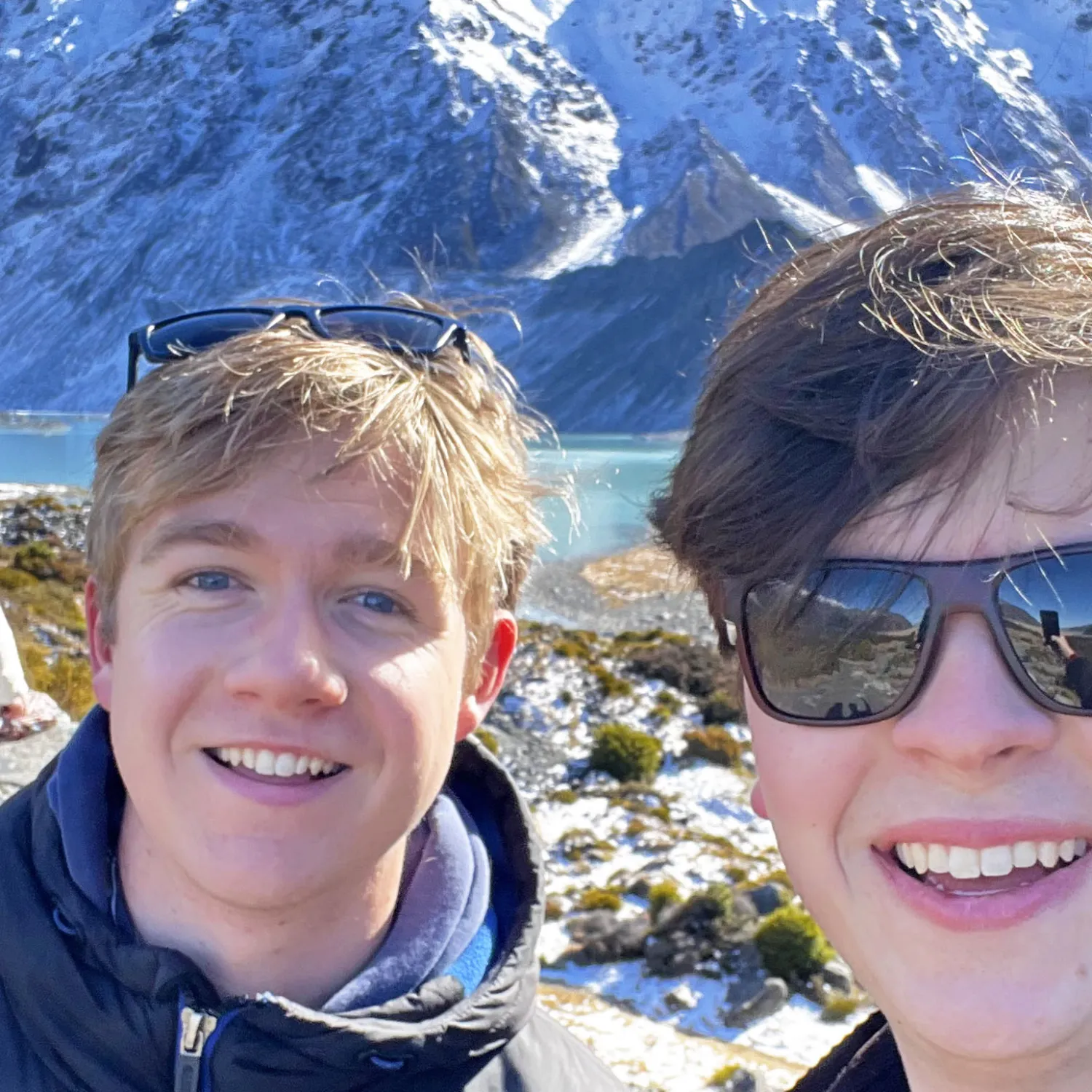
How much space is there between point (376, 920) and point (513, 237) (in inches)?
5384

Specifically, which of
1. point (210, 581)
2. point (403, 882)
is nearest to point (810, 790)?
point (403, 882)

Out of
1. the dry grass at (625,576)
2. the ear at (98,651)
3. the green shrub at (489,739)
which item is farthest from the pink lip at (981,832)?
the dry grass at (625,576)

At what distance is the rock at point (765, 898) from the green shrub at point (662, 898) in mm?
439

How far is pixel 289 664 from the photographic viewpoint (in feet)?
5.51

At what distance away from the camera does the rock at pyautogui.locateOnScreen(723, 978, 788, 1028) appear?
228 inches

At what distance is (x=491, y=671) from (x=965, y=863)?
991 millimetres

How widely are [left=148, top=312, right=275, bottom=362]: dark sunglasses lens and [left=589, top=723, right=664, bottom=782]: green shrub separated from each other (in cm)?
909

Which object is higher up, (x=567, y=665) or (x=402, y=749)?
(x=402, y=749)

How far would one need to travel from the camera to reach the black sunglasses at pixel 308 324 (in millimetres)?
1958

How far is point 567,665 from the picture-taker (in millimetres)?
14797

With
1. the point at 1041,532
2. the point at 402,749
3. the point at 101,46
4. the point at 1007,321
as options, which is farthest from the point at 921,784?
the point at 101,46

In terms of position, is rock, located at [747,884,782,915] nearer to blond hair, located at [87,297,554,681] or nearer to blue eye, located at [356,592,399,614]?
blond hair, located at [87,297,554,681]

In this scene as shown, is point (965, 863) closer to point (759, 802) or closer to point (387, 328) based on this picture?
point (759, 802)

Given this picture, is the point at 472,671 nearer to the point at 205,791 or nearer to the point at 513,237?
the point at 205,791
